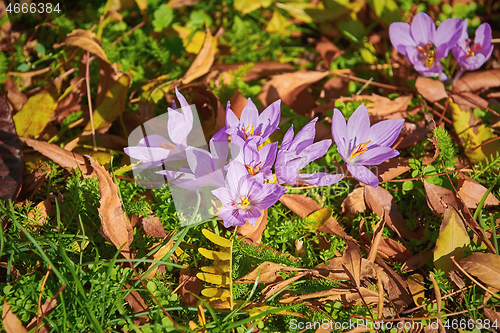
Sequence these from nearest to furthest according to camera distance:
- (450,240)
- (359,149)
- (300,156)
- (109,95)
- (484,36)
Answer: (300,156)
(359,149)
(450,240)
(484,36)
(109,95)

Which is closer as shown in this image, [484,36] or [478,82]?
[484,36]

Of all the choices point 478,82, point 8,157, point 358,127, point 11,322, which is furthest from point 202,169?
point 478,82

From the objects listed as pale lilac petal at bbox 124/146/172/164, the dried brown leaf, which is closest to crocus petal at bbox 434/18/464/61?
the dried brown leaf

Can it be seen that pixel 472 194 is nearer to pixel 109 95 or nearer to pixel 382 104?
pixel 382 104

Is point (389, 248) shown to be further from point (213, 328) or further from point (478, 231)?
point (213, 328)

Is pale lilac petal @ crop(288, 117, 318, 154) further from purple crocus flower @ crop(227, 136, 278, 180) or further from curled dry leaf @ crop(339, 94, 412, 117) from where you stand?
curled dry leaf @ crop(339, 94, 412, 117)
